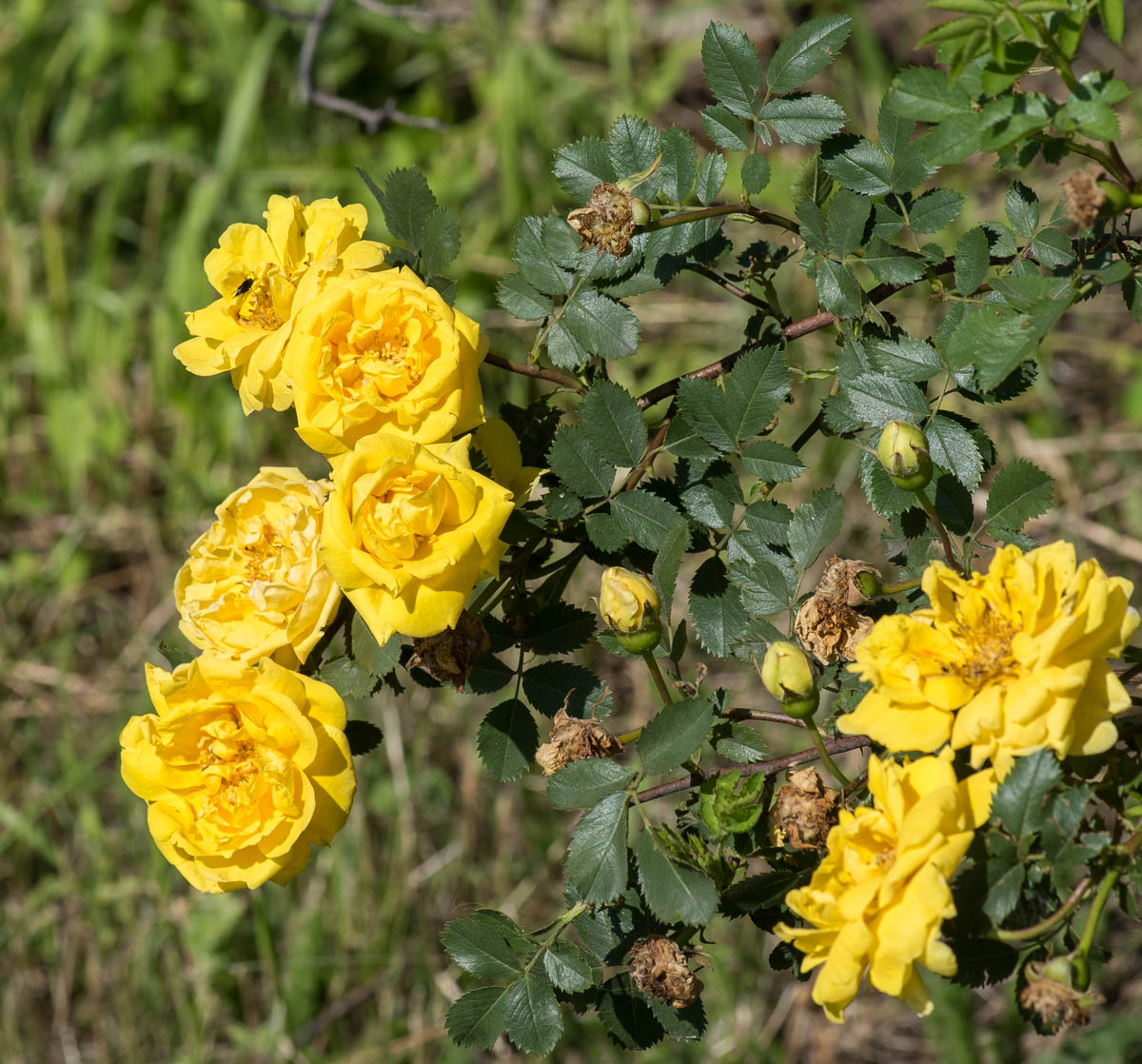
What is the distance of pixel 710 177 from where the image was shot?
786mm

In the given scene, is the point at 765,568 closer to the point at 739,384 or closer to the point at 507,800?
the point at 739,384

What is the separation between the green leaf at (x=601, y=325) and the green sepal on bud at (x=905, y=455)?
0.17 meters

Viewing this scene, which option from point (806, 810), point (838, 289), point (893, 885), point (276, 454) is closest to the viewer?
point (893, 885)

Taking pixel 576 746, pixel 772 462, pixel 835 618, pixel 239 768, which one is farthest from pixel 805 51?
pixel 239 768

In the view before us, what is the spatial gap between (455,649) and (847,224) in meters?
0.36

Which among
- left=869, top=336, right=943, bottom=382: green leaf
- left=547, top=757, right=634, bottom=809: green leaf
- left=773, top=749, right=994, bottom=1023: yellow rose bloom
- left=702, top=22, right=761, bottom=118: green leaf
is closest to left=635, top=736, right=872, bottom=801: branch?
left=547, top=757, right=634, bottom=809: green leaf

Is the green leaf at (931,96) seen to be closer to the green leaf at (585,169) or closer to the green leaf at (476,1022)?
the green leaf at (585,169)

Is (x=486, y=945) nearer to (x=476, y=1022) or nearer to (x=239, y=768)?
(x=476, y=1022)

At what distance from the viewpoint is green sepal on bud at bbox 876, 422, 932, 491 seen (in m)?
0.66

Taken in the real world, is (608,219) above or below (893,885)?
above

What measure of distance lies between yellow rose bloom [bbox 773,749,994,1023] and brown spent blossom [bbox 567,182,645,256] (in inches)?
13.4

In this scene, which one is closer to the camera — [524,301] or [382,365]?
[382,365]

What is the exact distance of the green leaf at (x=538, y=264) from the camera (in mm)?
791

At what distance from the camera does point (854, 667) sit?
0.59 metres
